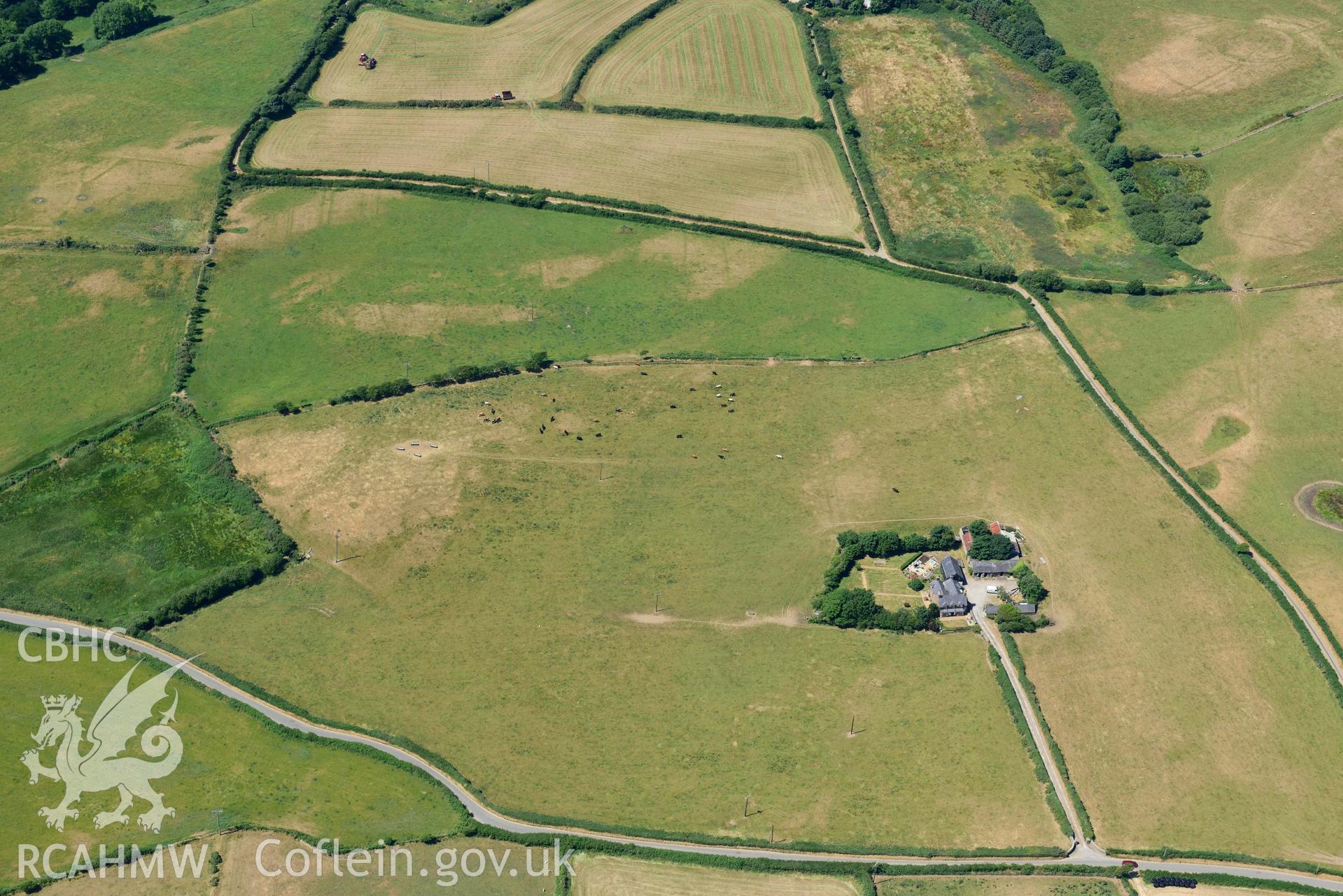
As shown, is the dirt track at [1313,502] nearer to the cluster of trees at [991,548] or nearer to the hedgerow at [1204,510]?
the hedgerow at [1204,510]

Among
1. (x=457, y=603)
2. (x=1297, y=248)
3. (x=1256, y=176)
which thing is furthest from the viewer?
(x=1256, y=176)

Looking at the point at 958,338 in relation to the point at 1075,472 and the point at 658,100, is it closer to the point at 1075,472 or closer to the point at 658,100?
the point at 1075,472

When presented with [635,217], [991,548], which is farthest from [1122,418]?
[635,217]

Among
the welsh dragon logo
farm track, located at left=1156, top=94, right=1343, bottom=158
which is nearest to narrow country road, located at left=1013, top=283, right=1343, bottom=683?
farm track, located at left=1156, top=94, right=1343, bottom=158

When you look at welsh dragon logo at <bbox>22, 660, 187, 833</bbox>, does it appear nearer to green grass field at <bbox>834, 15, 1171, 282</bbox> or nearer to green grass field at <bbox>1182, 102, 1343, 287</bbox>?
green grass field at <bbox>834, 15, 1171, 282</bbox>

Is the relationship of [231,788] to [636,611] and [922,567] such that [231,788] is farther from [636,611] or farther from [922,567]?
[922,567]

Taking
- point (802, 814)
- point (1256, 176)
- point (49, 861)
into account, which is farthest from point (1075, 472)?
point (49, 861)
